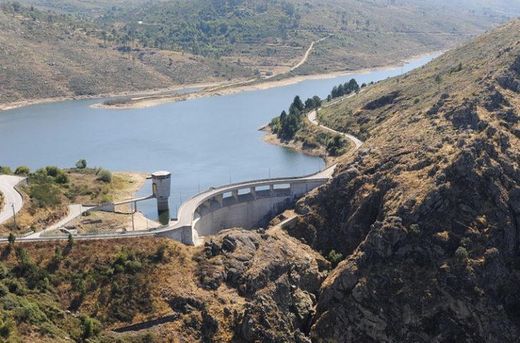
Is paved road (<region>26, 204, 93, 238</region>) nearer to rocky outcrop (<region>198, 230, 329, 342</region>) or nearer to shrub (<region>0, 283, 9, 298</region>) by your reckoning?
shrub (<region>0, 283, 9, 298</region>)

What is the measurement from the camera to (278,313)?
54.2 metres

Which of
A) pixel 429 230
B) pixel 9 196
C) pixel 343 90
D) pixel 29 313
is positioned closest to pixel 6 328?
pixel 29 313

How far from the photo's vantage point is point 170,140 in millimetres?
109500

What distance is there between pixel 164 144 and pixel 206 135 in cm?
834

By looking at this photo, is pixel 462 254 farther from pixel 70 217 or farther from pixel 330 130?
pixel 330 130

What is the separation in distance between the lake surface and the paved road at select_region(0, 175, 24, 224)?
11897 mm

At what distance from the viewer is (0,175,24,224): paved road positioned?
197 feet

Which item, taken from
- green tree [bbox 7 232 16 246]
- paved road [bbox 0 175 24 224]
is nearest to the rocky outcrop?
green tree [bbox 7 232 16 246]

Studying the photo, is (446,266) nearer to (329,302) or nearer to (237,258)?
(329,302)

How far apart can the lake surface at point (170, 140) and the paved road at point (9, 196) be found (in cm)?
1190

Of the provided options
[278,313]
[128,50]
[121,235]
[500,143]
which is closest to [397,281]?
[278,313]

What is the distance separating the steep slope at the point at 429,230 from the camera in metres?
54.2

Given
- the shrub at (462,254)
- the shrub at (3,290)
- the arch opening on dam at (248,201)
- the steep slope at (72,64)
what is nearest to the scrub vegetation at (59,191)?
the shrub at (3,290)

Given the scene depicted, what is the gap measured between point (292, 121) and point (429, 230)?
5357 cm
